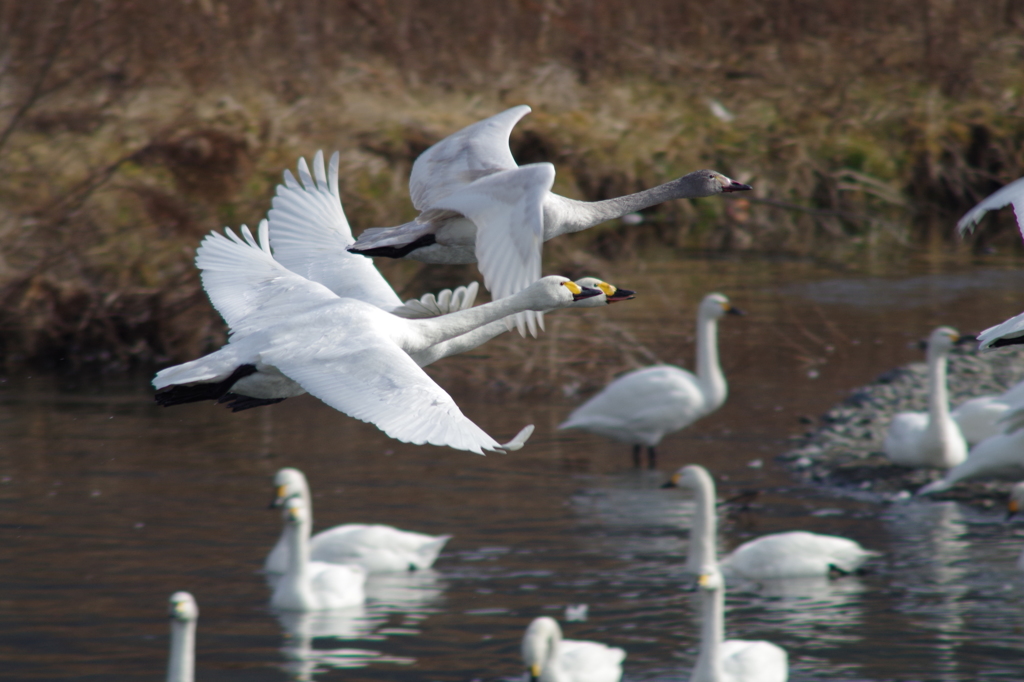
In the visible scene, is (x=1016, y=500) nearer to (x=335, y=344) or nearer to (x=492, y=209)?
(x=492, y=209)

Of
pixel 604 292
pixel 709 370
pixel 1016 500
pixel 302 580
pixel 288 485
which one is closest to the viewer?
pixel 604 292

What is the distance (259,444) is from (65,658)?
4.80 meters

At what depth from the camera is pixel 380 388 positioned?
5.03 meters

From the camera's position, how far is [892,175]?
22062mm

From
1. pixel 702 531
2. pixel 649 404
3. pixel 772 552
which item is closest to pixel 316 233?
pixel 702 531

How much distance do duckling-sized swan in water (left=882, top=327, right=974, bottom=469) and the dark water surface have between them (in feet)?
1.94

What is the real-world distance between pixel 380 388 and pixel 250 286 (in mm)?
1531

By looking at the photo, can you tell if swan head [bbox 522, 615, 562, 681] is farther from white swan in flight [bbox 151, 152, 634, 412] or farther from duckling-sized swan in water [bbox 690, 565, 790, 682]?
white swan in flight [bbox 151, 152, 634, 412]

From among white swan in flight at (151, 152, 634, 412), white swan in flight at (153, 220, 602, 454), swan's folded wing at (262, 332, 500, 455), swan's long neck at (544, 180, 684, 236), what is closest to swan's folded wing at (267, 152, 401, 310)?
white swan in flight at (151, 152, 634, 412)

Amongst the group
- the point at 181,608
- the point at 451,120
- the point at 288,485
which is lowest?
the point at 181,608

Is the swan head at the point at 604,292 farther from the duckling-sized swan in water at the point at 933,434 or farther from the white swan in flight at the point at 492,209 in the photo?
the duckling-sized swan in water at the point at 933,434

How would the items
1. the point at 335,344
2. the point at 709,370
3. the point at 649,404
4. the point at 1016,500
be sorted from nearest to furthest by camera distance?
the point at 335,344, the point at 1016,500, the point at 649,404, the point at 709,370

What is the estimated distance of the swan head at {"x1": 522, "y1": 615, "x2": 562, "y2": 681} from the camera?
32.6 ft

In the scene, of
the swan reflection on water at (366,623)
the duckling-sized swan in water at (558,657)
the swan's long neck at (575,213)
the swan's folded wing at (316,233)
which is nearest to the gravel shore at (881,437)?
the swan reflection on water at (366,623)
